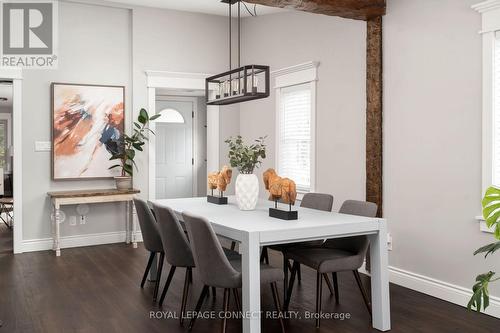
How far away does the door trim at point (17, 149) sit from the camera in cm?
573

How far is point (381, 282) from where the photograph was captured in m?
3.26

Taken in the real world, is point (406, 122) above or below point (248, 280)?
above

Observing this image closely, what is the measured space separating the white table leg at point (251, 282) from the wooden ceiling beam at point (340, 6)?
6.71ft

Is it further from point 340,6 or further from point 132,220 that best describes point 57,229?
point 340,6

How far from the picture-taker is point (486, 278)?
2.55m

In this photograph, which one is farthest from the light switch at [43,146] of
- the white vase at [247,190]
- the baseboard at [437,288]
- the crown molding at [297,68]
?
the baseboard at [437,288]

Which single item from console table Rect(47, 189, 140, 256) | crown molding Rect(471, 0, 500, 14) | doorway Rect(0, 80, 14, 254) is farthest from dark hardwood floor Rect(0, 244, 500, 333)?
doorway Rect(0, 80, 14, 254)

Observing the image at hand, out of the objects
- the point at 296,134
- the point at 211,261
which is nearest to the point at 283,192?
the point at 211,261

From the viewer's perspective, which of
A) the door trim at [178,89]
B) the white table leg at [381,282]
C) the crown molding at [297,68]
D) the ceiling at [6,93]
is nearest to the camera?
the white table leg at [381,282]

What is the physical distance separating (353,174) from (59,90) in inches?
146

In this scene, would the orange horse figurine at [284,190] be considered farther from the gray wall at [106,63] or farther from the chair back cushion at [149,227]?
the gray wall at [106,63]

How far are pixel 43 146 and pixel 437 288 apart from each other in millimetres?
4690

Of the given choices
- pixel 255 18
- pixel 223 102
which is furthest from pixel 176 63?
pixel 223 102

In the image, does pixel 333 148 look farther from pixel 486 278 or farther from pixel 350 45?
pixel 486 278
